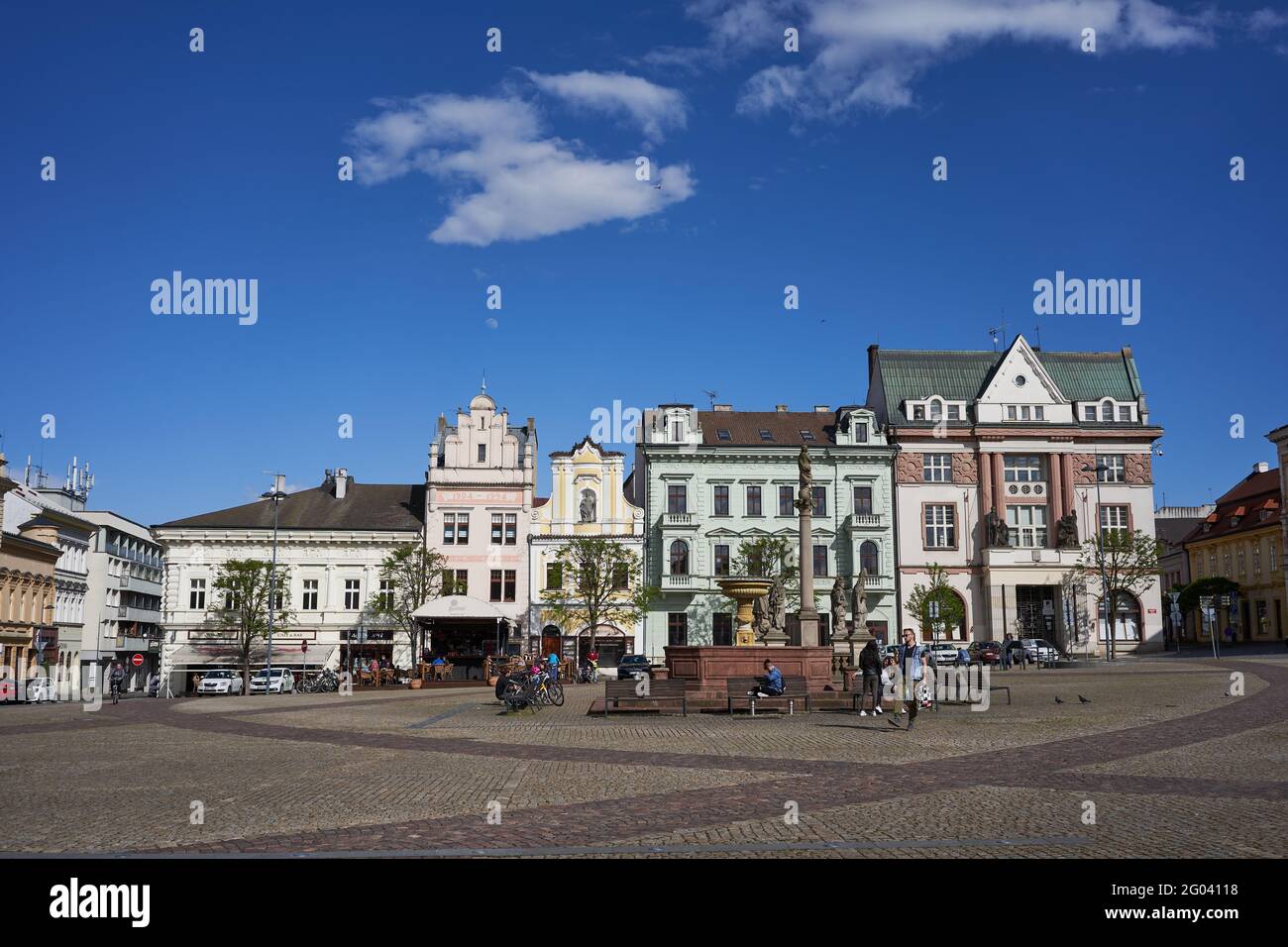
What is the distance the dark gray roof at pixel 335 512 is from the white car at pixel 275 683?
12.9 metres

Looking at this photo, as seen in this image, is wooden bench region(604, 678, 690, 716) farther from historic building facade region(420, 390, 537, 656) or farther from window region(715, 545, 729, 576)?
window region(715, 545, 729, 576)

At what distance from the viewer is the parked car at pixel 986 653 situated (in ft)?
171

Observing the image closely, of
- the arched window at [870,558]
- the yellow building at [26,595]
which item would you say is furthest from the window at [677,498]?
the yellow building at [26,595]

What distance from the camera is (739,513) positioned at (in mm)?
60719

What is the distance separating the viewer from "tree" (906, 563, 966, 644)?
2213 inches

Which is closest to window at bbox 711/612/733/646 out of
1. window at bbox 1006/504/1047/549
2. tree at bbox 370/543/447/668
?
tree at bbox 370/543/447/668

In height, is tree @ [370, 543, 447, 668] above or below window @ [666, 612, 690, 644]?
above

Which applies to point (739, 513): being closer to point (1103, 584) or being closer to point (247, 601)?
point (1103, 584)

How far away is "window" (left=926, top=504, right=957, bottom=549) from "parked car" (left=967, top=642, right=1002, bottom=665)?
26.2 feet

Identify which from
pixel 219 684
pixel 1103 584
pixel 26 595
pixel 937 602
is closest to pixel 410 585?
pixel 219 684
